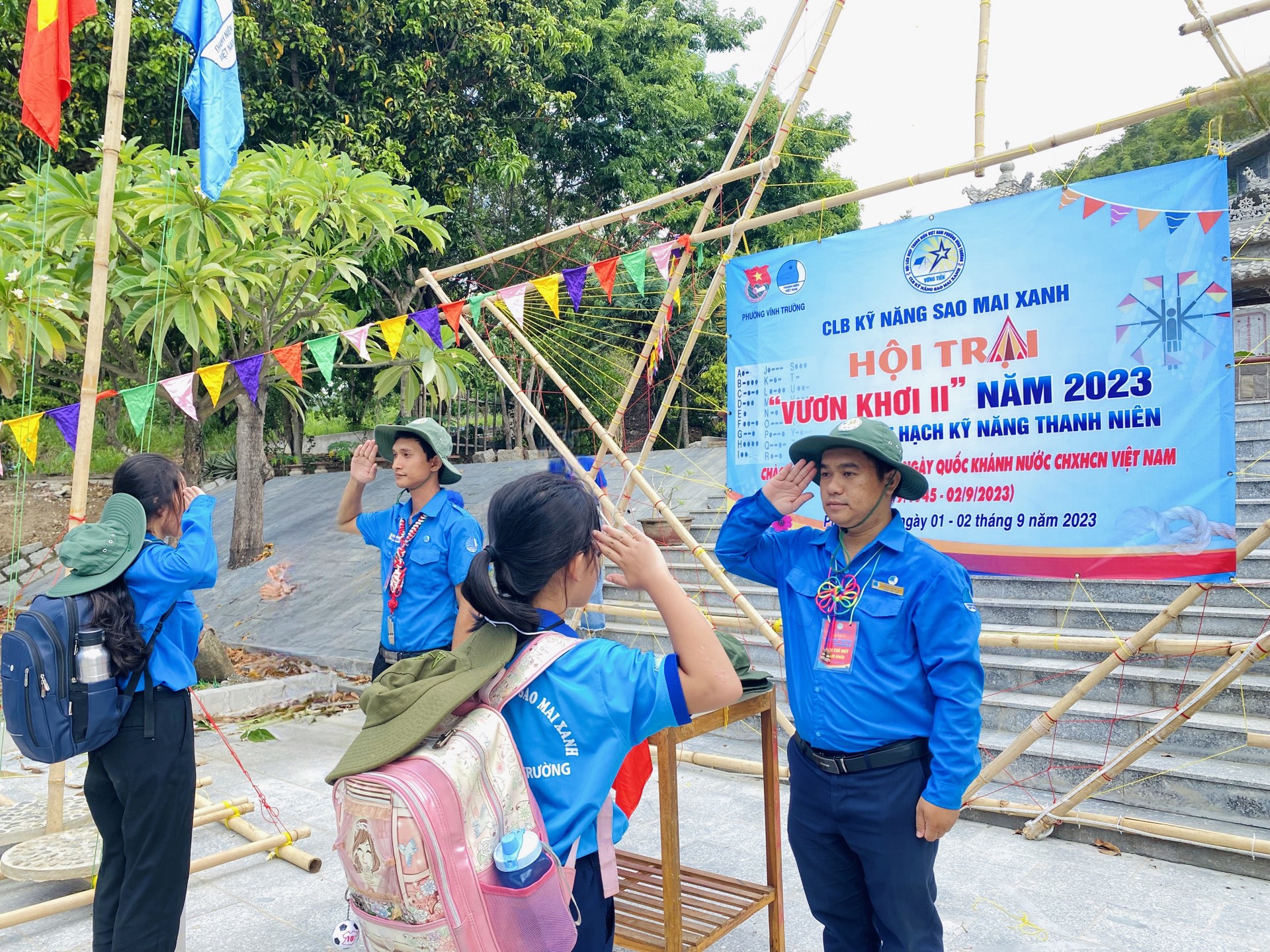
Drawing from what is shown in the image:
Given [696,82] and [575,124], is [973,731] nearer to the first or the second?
[575,124]

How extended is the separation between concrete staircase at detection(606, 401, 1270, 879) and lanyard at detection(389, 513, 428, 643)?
7.16 feet

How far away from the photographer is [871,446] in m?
2.07

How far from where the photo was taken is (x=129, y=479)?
96.0 inches

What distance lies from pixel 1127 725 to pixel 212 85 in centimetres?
Answer: 473

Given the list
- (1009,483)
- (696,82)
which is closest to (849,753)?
(1009,483)

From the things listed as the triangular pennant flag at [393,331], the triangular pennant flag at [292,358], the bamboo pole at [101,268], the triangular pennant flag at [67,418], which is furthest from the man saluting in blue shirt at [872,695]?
the triangular pennant flag at [67,418]

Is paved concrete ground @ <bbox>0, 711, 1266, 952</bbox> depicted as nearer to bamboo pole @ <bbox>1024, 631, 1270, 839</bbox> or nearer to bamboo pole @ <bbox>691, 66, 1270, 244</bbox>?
bamboo pole @ <bbox>1024, 631, 1270, 839</bbox>

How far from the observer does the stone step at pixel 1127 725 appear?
366 centimetres

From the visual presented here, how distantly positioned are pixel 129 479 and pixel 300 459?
44.8ft

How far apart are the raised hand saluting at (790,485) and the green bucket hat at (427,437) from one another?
1389mm

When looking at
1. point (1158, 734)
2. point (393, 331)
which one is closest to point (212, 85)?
point (393, 331)

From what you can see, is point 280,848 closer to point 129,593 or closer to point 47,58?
point 129,593

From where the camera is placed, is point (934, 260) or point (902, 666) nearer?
point (902, 666)

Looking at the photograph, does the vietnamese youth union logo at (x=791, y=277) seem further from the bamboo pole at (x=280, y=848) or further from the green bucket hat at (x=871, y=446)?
the bamboo pole at (x=280, y=848)
